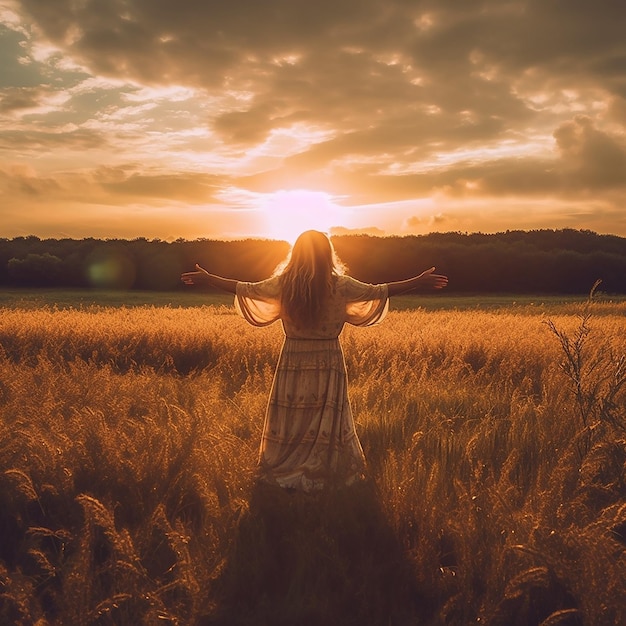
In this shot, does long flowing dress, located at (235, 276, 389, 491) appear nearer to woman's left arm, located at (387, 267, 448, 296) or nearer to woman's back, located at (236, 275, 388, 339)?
woman's back, located at (236, 275, 388, 339)

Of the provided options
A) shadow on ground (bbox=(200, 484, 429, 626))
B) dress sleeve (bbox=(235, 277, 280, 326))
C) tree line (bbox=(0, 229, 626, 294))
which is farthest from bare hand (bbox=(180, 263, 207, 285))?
tree line (bbox=(0, 229, 626, 294))

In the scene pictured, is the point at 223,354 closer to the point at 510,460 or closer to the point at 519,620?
the point at 510,460

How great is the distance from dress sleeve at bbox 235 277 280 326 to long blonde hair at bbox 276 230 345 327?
0.19m

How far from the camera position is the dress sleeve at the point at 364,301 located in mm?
5141

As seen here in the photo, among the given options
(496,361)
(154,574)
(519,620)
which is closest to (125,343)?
(496,361)

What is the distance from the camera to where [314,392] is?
16.9 feet

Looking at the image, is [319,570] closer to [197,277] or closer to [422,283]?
[422,283]

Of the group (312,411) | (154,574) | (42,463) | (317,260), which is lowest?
(154,574)

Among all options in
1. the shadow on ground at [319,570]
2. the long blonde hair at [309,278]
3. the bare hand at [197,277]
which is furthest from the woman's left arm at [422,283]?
the shadow on ground at [319,570]

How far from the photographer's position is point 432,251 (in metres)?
50.8

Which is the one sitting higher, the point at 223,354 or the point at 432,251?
the point at 432,251

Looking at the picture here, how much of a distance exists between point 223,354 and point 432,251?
41473 mm

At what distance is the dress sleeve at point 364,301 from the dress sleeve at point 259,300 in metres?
0.61

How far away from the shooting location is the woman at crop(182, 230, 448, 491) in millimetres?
4973
